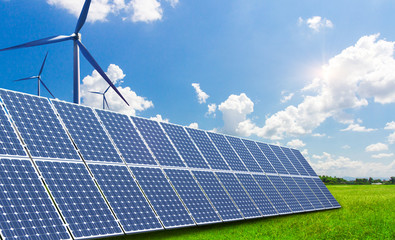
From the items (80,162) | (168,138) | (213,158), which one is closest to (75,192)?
(80,162)

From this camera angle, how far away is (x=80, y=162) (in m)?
15.2

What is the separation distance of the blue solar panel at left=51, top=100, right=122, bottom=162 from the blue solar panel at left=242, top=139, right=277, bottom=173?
1299 centimetres

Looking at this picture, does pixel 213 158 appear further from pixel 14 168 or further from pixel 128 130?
pixel 14 168

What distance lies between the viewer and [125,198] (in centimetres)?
1538

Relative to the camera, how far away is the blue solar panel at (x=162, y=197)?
53.0ft

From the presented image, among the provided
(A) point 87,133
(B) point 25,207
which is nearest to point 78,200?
(B) point 25,207

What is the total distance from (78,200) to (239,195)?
10.4 meters

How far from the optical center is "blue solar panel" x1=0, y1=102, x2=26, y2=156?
13383 mm

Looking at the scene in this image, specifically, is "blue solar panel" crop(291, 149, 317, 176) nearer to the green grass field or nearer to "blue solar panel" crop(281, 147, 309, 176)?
"blue solar panel" crop(281, 147, 309, 176)

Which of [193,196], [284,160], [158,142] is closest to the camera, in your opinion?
[193,196]

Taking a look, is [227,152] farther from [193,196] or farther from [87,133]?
[87,133]

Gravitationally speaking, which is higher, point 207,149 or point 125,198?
point 207,149

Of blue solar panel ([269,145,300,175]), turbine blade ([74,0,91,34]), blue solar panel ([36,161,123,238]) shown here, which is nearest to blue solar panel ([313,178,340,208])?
blue solar panel ([269,145,300,175])

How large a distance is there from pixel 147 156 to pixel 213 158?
5.53 m
